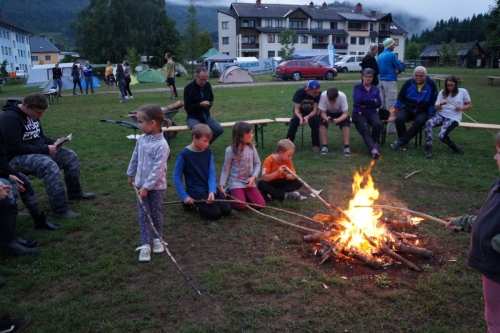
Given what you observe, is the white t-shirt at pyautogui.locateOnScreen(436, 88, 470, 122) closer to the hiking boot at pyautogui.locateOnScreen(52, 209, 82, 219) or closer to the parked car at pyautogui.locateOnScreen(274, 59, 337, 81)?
the hiking boot at pyautogui.locateOnScreen(52, 209, 82, 219)

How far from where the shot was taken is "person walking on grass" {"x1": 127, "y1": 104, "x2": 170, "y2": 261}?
4.13m

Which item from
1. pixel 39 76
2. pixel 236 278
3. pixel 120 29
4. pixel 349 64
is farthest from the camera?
pixel 120 29

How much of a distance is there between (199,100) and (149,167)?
156 inches

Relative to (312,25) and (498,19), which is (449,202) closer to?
(498,19)

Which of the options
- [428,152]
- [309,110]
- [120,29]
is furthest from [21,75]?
[428,152]

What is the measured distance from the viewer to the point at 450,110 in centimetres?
826

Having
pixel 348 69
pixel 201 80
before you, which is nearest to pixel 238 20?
pixel 348 69

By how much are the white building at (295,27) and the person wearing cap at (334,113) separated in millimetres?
56059

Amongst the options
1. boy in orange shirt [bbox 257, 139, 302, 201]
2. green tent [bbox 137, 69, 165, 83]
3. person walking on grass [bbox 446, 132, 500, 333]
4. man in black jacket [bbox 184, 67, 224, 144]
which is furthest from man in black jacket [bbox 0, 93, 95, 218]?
green tent [bbox 137, 69, 165, 83]

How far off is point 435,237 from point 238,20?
62.1 m

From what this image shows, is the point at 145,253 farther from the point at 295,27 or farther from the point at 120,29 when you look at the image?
the point at 295,27

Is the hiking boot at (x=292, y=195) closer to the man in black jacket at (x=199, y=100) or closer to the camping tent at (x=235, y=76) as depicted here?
the man in black jacket at (x=199, y=100)

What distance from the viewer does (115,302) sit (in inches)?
135

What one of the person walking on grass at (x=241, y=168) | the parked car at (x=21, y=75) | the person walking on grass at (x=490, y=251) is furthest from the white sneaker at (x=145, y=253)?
the parked car at (x=21, y=75)
